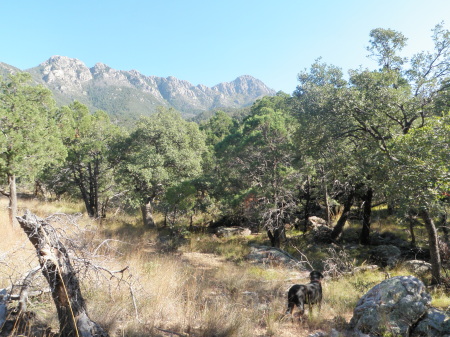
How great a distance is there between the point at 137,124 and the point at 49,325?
53.1 feet

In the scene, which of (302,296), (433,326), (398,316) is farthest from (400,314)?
(302,296)

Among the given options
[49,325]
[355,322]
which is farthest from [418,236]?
[49,325]

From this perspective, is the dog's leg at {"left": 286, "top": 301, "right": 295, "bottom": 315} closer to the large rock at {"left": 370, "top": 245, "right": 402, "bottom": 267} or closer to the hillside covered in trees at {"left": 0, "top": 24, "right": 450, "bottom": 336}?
the hillside covered in trees at {"left": 0, "top": 24, "right": 450, "bottom": 336}

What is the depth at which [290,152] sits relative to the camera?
44.6 ft

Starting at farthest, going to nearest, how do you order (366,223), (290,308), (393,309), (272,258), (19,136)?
(366,223), (272,258), (19,136), (290,308), (393,309)

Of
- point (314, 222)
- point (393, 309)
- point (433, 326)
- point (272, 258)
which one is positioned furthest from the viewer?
point (314, 222)

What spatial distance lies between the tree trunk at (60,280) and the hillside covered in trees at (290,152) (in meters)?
7.36

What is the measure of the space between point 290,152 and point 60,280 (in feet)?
40.3

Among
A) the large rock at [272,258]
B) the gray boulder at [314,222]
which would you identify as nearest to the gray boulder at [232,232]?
the gray boulder at [314,222]

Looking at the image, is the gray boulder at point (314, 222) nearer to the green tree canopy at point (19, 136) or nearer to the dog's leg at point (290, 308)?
the dog's leg at point (290, 308)

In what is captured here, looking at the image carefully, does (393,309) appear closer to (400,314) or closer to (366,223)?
(400,314)

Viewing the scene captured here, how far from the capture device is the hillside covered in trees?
7730 millimetres

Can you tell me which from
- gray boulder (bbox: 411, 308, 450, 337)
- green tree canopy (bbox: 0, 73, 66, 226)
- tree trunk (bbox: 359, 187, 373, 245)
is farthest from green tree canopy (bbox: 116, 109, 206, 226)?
gray boulder (bbox: 411, 308, 450, 337)

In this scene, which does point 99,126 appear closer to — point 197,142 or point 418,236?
point 197,142
